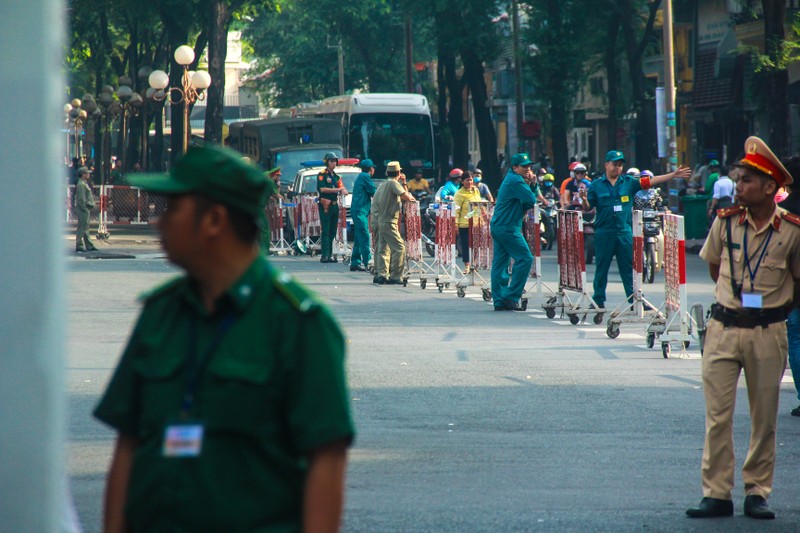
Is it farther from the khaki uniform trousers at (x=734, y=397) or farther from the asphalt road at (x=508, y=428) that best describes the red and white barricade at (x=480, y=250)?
the khaki uniform trousers at (x=734, y=397)

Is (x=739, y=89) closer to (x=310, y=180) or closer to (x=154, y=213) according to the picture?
(x=310, y=180)

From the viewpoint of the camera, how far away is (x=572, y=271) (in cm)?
1714

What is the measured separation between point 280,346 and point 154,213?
39.8 metres

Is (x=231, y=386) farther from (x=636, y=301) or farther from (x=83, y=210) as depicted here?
(x=83, y=210)

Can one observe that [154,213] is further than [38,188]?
Yes

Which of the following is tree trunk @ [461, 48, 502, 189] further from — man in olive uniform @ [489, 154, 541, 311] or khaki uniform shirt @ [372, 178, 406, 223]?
man in olive uniform @ [489, 154, 541, 311]

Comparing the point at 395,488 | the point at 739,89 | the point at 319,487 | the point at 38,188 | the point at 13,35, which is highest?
the point at 739,89

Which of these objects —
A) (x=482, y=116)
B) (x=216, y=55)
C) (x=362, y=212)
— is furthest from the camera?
(x=482, y=116)

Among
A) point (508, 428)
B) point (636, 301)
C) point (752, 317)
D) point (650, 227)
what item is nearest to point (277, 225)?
point (650, 227)

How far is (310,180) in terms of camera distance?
1373 inches

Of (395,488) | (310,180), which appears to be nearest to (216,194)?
(395,488)

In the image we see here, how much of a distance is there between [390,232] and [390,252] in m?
0.48

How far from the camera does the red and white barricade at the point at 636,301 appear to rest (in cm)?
1498

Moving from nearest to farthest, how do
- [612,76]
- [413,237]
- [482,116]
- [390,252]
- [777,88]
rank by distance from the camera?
[390,252]
[413,237]
[777,88]
[612,76]
[482,116]
